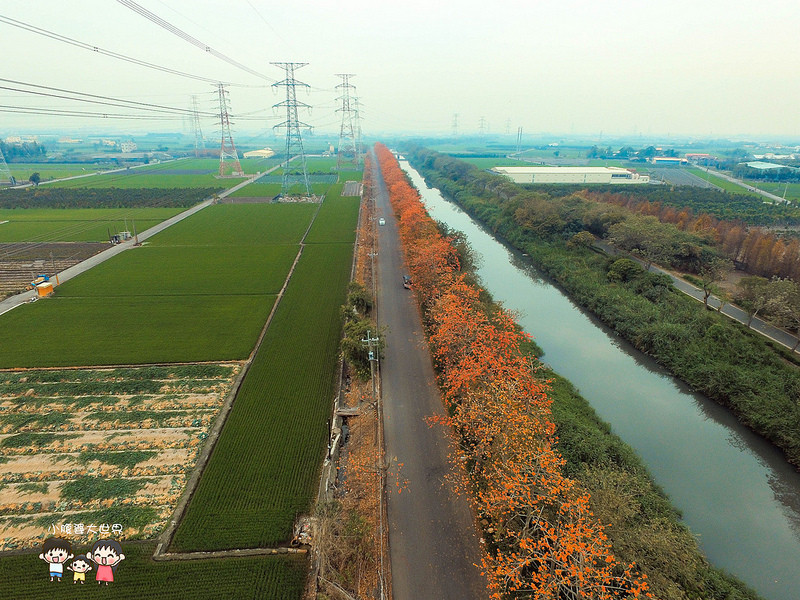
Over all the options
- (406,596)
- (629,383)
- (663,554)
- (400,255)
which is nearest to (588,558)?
(663,554)

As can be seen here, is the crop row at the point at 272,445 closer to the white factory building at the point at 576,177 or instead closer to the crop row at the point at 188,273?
the crop row at the point at 188,273

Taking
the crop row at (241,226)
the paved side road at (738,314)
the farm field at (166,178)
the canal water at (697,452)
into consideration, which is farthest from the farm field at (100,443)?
the farm field at (166,178)

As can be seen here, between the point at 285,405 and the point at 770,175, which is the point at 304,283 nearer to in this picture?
the point at 285,405

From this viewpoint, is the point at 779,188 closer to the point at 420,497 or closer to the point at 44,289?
the point at 420,497

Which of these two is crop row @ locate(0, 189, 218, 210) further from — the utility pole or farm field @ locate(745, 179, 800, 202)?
farm field @ locate(745, 179, 800, 202)

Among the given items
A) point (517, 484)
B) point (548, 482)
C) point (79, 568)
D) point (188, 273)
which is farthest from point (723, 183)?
point (79, 568)

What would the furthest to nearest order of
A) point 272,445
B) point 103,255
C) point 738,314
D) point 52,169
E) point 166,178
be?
point 52,169 < point 166,178 < point 103,255 < point 738,314 < point 272,445

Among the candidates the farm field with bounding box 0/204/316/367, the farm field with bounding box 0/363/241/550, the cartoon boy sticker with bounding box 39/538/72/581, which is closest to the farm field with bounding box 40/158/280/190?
the farm field with bounding box 0/204/316/367
